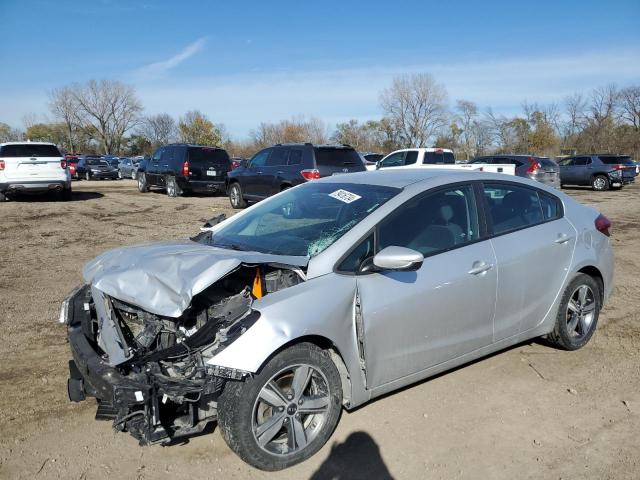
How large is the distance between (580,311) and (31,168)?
15.3 metres

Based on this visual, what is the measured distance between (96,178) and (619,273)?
3393 cm

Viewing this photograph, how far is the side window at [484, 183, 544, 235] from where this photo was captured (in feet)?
13.3

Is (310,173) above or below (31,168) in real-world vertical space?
below

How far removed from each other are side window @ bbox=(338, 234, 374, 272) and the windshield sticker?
1.81 ft

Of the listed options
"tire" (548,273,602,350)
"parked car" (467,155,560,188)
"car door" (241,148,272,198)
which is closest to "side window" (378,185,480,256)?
"tire" (548,273,602,350)

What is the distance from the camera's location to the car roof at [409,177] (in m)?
3.95

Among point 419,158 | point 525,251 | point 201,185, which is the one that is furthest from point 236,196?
point 525,251

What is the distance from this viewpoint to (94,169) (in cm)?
3434

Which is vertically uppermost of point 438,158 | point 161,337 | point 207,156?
point 207,156

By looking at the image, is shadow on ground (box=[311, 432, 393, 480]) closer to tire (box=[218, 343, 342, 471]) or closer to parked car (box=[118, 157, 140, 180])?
tire (box=[218, 343, 342, 471])

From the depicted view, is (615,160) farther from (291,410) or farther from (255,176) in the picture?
(291,410)

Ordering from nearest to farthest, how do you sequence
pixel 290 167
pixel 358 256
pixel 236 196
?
pixel 358 256
pixel 290 167
pixel 236 196

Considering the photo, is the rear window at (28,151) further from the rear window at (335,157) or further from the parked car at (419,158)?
the parked car at (419,158)

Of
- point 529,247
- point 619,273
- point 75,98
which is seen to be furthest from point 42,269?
point 75,98
